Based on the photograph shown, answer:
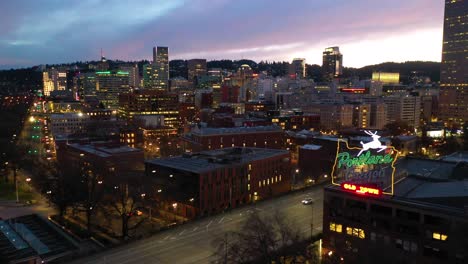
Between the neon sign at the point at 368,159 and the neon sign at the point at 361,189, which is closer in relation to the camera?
the neon sign at the point at 368,159

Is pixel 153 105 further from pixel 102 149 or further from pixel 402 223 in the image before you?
pixel 402 223

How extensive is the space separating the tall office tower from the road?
15557 cm

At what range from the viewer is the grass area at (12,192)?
60.9 metres

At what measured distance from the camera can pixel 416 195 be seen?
3625 cm

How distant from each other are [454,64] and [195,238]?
626 ft

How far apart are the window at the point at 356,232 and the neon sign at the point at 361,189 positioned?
12.4ft

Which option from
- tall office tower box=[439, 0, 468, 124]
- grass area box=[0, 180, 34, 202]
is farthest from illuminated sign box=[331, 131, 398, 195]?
tall office tower box=[439, 0, 468, 124]

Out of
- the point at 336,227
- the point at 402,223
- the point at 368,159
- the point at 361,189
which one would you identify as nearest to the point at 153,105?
the point at 336,227

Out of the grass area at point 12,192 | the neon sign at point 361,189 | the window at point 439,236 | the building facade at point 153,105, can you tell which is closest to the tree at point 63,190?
the grass area at point 12,192

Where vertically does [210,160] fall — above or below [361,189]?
below

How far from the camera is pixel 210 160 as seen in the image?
56719 millimetres

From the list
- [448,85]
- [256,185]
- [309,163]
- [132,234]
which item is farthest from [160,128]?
[448,85]

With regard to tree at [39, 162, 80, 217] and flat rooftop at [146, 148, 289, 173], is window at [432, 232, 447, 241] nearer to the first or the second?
flat rooftop at [146, 148, 289, 173]

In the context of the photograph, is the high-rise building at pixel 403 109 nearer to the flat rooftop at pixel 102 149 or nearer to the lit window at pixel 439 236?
the flat rooftop at pixel 102 149
